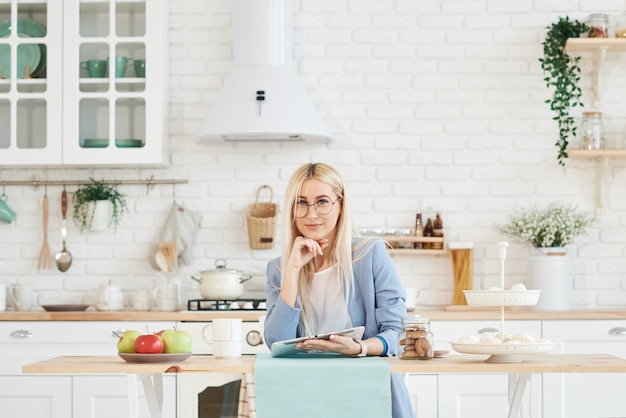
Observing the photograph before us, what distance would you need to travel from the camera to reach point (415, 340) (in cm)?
256

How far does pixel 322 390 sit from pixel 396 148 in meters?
2.76

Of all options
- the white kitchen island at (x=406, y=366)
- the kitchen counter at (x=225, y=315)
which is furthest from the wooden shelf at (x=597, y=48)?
the white kitchen island at (x=406, y=366)

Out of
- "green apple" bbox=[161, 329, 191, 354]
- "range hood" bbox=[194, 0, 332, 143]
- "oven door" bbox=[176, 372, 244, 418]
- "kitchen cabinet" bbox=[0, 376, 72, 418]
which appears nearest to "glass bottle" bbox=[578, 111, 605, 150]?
"range hood" bbox=[194, 0, 332, 143]

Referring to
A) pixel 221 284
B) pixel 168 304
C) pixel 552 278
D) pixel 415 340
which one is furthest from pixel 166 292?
pixel 415 340

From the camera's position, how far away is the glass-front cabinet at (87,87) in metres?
4.73

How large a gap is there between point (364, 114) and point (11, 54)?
5.95 ft

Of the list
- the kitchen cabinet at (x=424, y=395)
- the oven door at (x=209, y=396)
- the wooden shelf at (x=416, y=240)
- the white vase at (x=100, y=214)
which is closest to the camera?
the oven door at (x=209, y=396)

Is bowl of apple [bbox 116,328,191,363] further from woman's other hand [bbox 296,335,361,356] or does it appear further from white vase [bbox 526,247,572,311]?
white vase [bbox 526,247,572,311]

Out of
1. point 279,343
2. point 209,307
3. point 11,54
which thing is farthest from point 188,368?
point 11,54

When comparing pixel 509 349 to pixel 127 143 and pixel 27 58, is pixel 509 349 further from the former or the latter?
pixel 27 58

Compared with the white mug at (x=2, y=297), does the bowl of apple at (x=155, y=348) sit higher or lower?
higher

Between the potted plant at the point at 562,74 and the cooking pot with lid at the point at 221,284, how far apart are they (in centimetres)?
176

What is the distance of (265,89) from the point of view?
4.66 metres

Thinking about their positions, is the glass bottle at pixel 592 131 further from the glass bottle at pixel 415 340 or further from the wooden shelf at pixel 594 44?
the glass bottle at pixel 415 340
